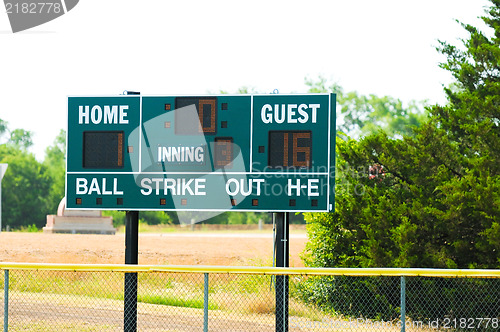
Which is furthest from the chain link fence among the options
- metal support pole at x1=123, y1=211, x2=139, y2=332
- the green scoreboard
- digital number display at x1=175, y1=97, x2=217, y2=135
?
digital number display at x1=175, y1=97, x2=217, y2=135

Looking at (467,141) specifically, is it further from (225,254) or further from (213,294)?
(225,254)

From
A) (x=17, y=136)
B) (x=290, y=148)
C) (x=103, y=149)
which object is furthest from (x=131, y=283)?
(x=17, y=136)

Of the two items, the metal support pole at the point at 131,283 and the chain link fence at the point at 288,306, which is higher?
the metal support pole at the point at 131,283

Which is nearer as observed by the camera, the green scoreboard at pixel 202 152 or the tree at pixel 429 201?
the green scoreboard at pixel 202 152

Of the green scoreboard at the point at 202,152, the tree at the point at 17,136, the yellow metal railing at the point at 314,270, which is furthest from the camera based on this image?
the tree at the point at 17,136

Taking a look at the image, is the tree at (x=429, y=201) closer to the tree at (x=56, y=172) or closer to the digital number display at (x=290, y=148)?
the digital number display at (x=290, y=148)

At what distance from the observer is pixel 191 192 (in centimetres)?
1140

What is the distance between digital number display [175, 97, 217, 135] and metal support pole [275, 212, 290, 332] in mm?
1874

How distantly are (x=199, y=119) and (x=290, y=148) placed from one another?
161 cm

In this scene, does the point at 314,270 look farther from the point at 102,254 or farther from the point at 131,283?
the point at 102,254

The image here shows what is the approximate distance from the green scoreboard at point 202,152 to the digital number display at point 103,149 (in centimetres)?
2

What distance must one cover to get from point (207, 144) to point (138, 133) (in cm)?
121

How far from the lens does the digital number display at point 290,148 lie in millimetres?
11172

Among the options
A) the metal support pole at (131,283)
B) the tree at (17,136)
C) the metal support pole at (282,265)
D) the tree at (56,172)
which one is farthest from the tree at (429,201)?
the tree at (17,136)
